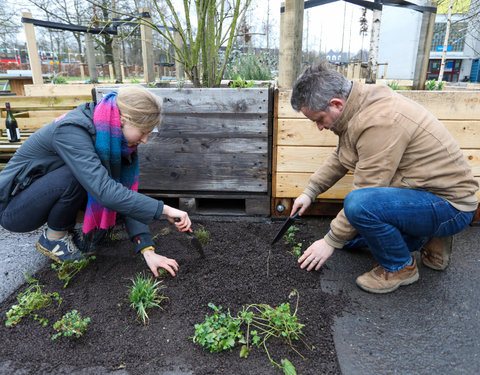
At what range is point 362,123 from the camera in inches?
72.8

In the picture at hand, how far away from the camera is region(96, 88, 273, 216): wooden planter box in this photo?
2865mm

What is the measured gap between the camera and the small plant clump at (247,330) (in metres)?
1.63

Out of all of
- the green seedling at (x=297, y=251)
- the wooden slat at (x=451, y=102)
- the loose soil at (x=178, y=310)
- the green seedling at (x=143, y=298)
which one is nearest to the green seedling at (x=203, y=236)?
the loose soil at (x=178, y=310)

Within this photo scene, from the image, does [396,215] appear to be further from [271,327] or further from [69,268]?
[69,268]

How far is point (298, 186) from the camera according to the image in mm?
3064

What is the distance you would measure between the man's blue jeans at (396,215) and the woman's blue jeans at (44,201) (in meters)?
1.76

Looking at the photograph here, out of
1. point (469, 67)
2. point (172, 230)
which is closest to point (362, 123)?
point (172, 230)

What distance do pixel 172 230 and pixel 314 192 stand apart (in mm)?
1318

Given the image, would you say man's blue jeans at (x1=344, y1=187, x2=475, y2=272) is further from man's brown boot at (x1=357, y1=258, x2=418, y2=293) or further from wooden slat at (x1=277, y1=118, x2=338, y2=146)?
wooden slat at (x1=277, y1=118, x2=338, y2=146)

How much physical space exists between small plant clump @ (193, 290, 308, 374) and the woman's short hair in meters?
1.09

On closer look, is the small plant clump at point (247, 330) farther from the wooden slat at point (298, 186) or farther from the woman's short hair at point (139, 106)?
the wooden slat at point (298, 186)

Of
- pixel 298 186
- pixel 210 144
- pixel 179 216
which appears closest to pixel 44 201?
pixel 179 216

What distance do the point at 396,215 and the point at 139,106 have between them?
1603 mm

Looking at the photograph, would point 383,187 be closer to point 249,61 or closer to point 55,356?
point 55,356
